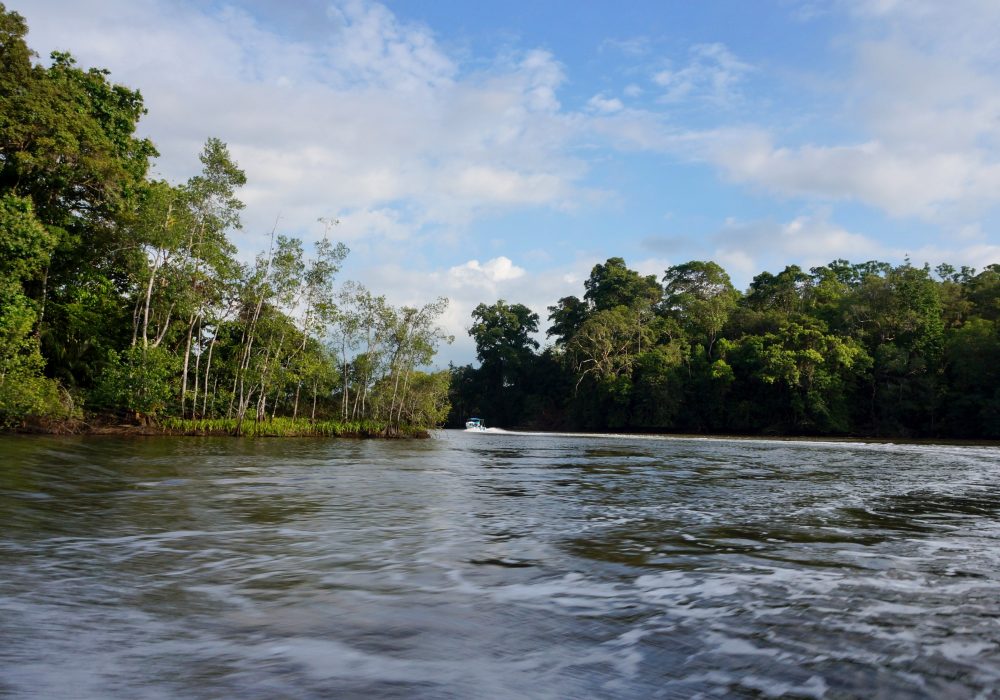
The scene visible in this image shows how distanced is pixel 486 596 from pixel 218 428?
979 inches

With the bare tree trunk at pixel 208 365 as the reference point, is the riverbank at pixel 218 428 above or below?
below

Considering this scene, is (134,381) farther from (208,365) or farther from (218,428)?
(218,428)

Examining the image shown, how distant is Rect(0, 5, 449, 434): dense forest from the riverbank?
12cm

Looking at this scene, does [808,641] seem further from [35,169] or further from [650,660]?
[35,169]

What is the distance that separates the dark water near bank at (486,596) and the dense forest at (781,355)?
37199 millimetres

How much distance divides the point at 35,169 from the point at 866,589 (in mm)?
25088

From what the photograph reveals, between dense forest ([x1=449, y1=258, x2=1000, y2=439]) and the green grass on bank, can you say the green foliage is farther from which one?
dense forest ([x1=449, y1=258, x2=1000, y2=439])

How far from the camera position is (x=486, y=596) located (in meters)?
4.25

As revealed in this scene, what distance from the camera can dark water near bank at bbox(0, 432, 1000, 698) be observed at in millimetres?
2848

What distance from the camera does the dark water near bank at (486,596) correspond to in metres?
2.85

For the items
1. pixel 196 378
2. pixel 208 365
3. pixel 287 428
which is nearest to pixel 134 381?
pixel 196 378

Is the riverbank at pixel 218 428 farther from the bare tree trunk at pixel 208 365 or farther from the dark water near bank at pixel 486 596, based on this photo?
the dark water near bank at pixel 486 596

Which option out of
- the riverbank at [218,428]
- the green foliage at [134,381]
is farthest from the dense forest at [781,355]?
the green foliage at [134,381]

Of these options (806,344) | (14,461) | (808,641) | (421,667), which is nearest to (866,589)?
(808,641)
